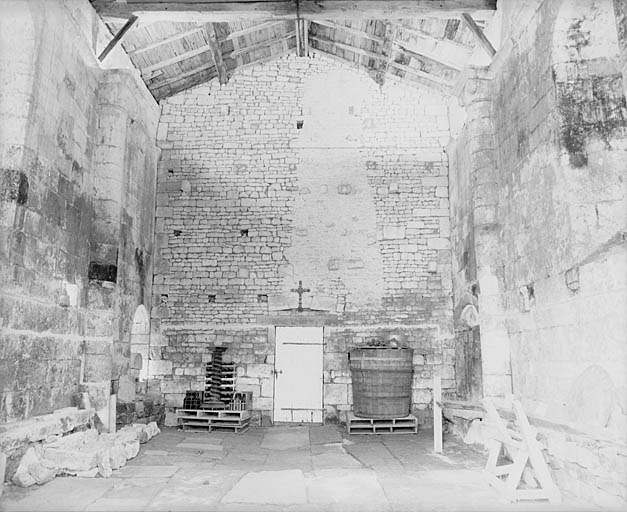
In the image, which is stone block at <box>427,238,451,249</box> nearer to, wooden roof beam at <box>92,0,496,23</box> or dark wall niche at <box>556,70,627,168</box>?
wooden roof beam at <box>92,0,496,23</box>

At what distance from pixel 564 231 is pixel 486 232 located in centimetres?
183

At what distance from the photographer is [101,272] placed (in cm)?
692

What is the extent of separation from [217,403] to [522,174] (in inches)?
222

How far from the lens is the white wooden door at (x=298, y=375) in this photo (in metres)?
9.00

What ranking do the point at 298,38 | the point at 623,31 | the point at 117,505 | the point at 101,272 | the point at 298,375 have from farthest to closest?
the point at 298,38
the point at 298,375
the point at 101,272
the point at 117,505
the point at 623,31

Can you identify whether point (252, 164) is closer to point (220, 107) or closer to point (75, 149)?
point (220, 107)

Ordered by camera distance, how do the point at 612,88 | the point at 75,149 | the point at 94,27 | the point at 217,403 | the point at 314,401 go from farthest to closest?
the point at 314,401, the point at 217,403, the point at 94,27, the point at 75,149, the point at 612,88

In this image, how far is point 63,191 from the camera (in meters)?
6.24

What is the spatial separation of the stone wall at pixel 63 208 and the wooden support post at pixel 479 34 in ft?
15.3

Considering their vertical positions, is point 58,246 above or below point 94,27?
below

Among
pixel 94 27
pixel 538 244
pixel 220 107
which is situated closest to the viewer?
pixel 538 244

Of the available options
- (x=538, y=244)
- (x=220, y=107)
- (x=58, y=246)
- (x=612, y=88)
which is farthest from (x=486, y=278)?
(x=220, y=107)

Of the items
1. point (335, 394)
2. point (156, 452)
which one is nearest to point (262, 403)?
point (335, 394)

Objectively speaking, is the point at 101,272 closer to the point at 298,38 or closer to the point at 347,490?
the point at 347,490
